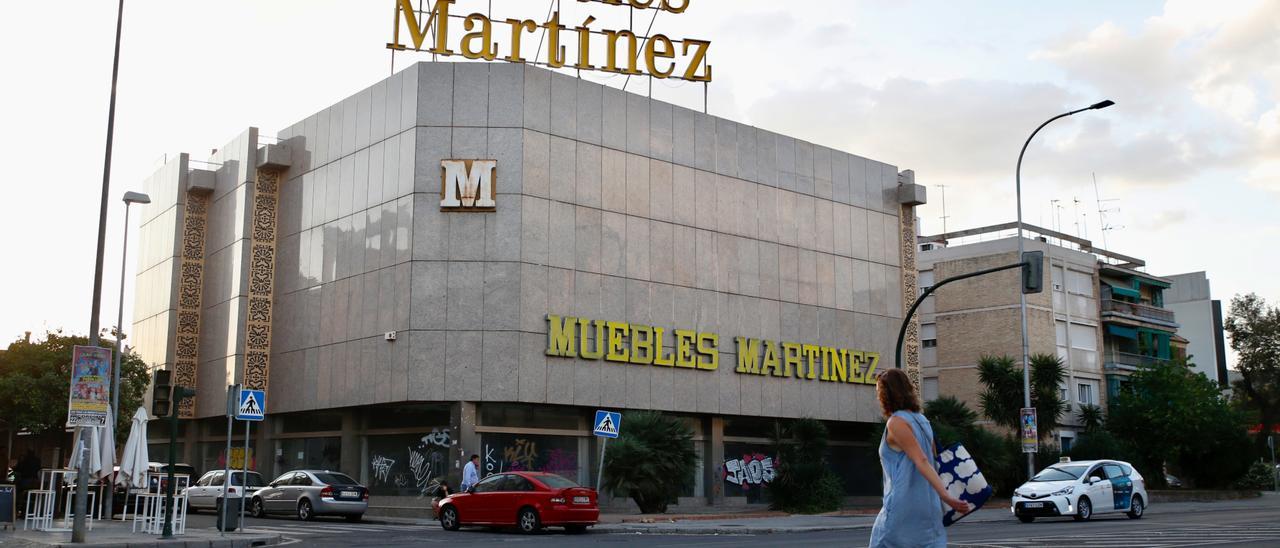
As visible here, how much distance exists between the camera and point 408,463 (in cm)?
3328

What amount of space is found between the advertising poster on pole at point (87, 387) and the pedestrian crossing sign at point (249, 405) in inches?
136

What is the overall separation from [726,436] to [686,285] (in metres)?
5.38

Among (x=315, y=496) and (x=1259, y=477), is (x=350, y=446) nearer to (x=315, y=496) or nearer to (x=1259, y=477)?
(x=315, y=496)

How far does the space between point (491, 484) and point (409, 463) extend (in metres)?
10.4

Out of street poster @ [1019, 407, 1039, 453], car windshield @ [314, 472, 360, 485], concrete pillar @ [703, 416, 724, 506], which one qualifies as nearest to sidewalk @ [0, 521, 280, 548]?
car windshield @ [314, 472, 360, 485]

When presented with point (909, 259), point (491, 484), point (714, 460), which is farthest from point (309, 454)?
point (909, 259)

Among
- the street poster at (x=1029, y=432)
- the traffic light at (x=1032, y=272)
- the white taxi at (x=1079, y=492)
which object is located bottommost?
the white taxi at (x=1079, y=492)

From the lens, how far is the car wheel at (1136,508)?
2770 centimetres

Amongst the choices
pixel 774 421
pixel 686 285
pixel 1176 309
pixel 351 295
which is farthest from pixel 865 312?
pixel 1176 309

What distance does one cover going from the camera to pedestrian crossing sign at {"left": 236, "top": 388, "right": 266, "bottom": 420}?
21.5 m

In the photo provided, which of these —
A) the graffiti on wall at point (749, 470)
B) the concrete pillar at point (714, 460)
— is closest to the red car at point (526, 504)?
the concrete pillar at point (714, 460)

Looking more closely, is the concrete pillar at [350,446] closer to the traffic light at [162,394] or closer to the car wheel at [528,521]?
the car wheel at [528,521]

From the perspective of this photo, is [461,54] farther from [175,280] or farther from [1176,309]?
[1176,309]

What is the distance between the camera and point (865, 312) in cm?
4159
